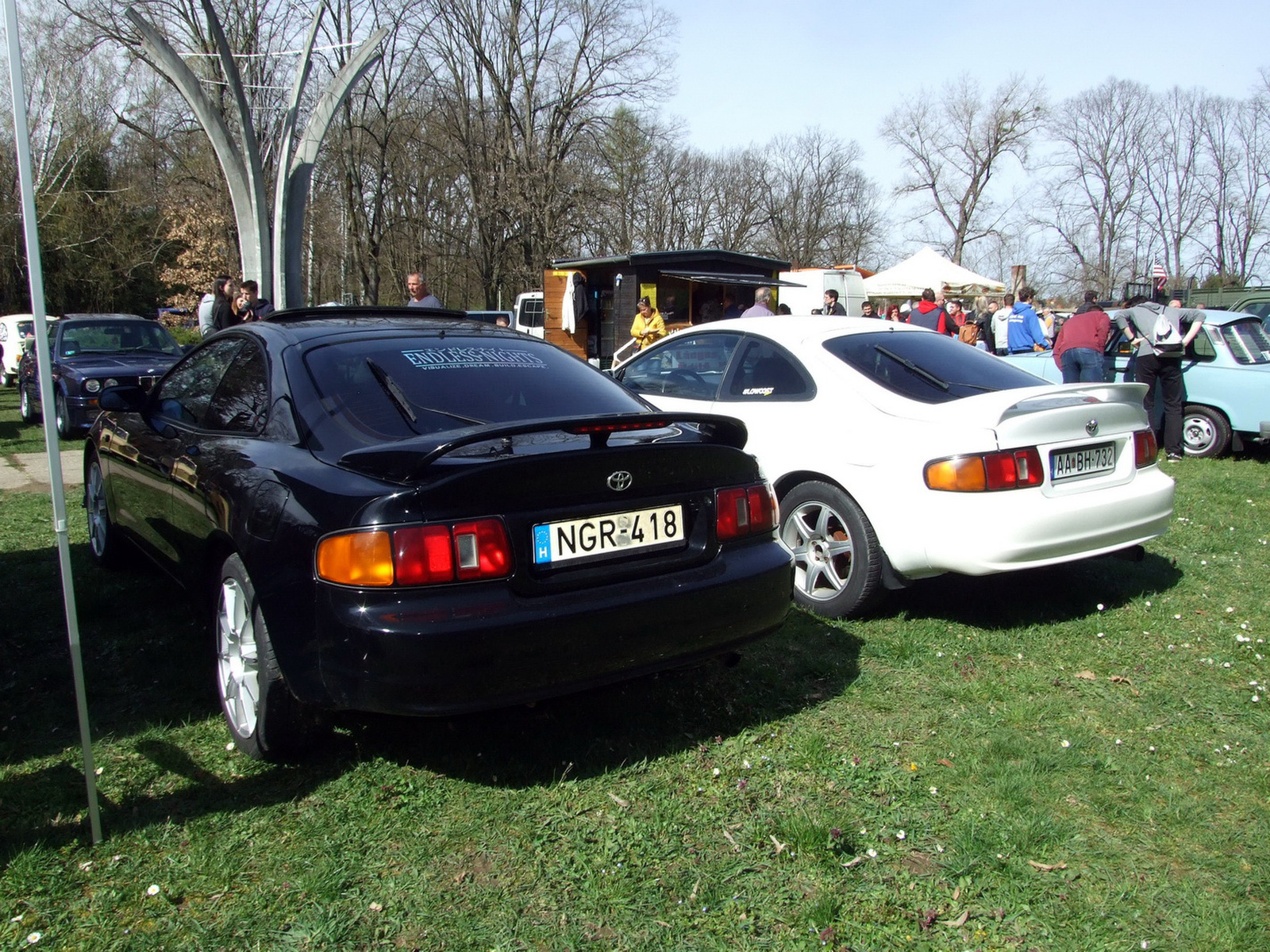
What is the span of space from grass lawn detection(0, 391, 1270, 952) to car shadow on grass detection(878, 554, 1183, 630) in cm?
33

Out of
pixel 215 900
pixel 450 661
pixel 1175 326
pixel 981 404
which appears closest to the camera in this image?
pixel 215 900

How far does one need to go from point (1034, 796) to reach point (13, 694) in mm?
3819

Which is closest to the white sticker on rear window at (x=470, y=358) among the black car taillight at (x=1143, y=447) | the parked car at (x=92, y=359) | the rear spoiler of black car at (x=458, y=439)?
the rear spoiler of black car at (x=458, y=439)

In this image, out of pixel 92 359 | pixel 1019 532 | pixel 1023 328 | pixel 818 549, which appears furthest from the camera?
pixel 1023 328

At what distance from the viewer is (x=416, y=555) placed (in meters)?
2.70

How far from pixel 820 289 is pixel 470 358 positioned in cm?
2311

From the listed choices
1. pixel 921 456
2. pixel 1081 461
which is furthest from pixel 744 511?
pixel 1081 461

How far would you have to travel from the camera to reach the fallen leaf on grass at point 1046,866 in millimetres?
2617

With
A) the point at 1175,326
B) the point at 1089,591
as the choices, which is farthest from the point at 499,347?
the point at 1175,326

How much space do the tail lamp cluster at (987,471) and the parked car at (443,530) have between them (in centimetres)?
114

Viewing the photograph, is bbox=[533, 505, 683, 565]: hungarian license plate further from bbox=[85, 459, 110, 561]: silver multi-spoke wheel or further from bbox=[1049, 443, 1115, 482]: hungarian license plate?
bbox=[85, 459, 110, 561]: silver multi-spoke wheel

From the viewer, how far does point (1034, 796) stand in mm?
2998

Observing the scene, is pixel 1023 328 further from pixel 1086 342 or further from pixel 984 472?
pixel 984 472

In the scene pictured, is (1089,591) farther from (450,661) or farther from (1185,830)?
(450,661)
